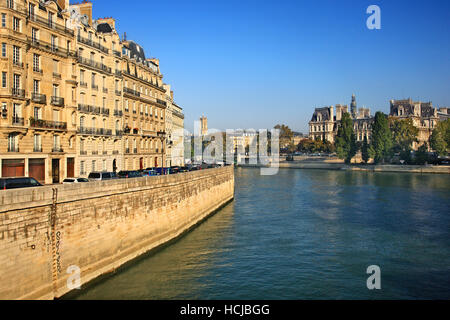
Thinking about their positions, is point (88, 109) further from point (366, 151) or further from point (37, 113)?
point (366, 151)

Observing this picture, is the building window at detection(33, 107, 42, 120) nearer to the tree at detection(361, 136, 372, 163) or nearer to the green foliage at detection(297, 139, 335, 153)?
the tree at detection(361, 136, 372, 163)

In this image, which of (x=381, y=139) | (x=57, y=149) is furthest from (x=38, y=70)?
(x=381, y=139)

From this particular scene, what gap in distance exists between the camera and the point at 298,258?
24.0m

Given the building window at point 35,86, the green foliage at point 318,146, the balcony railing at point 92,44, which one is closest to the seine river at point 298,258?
the building window at point 35,86

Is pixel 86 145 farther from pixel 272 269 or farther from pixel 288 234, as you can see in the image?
pixel 272 269

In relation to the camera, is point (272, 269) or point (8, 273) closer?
point (8, 273)

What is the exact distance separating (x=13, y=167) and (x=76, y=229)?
14.9 metres

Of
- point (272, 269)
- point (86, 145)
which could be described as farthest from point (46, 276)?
point (86, 145)

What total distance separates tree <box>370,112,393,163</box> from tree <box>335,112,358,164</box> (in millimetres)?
7741

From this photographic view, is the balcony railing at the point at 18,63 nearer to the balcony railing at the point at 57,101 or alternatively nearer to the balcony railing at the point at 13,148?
the balcony railing at the point at 57,101

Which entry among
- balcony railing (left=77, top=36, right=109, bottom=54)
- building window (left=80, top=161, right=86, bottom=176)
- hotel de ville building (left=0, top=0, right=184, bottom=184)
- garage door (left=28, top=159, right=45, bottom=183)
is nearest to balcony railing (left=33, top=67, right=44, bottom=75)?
hotel de ville building (left=0, top=0, right=184, bottom=184)

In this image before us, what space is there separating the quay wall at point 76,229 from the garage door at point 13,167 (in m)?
11.6
